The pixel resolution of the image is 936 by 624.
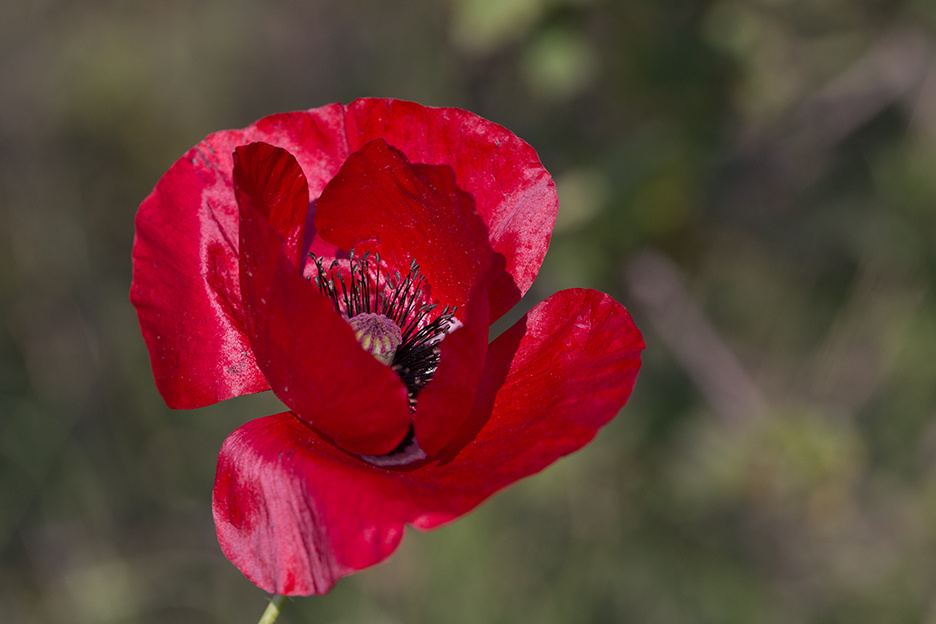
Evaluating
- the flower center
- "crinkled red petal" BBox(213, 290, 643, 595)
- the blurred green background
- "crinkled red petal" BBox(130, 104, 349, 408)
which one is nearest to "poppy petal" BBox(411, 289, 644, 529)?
"crinkled red petal" BBox(213, 290, 643, 595)

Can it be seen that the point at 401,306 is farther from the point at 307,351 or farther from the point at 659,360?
the point at 659,360

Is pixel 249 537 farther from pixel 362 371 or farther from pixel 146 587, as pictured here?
pixel 146 587

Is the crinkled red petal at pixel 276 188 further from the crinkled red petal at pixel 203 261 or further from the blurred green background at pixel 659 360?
the blurred green background at pixel 659 360

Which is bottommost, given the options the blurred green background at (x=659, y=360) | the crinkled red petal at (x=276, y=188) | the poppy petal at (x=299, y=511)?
the blurred green background at (x=659, y=360)

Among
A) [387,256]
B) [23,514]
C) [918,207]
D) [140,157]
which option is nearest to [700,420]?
[918,207]

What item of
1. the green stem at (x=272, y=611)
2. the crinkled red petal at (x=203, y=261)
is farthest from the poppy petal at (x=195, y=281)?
the green stem at (x=272, y=611)

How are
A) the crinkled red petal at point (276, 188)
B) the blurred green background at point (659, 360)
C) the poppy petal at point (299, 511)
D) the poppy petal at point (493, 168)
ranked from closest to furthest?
the poppy petal at point (299, 511) < the crinkled red petal at point (276, 188) < the poppy petal at point (493, 168) < the blurred green background at point (659, 360)

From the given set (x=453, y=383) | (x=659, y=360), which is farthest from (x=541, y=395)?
(x=659, y=360)
